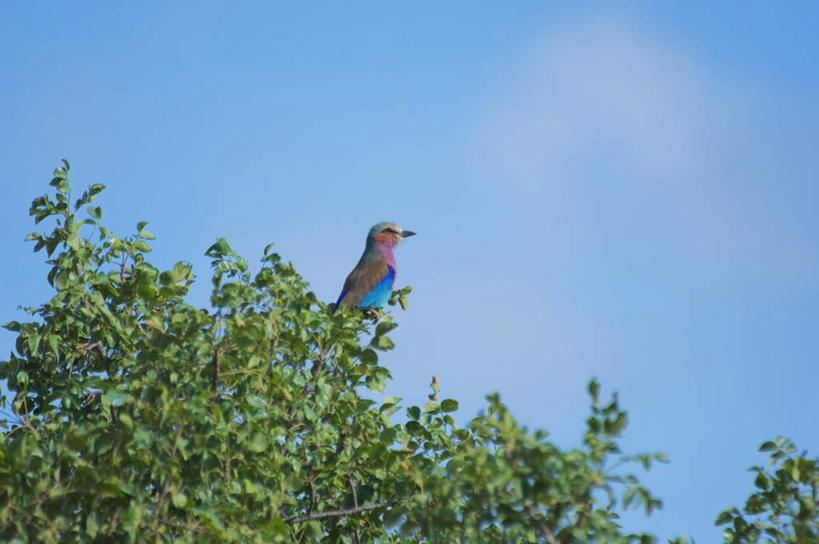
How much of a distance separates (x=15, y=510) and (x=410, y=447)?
315cm

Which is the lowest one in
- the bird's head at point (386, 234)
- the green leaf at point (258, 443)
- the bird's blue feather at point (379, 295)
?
the green leaf at point (258, 443)

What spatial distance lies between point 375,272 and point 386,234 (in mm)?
1536

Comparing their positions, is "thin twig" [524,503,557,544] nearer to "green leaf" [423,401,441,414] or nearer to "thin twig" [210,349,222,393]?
"thin twig" [210,349,222,393]

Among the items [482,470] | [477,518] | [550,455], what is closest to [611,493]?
[550,455]

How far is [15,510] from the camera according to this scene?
6.18 metres

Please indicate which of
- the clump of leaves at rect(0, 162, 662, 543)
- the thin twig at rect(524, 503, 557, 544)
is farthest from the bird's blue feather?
the thin twig at rect(524, 503, 557, 544)

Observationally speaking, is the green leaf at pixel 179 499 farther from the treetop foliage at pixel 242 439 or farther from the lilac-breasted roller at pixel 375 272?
the lilac-breasted roller at pixel 375 272

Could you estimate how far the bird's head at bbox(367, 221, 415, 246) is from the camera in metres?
14.8

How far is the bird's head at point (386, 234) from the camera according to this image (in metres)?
14.8

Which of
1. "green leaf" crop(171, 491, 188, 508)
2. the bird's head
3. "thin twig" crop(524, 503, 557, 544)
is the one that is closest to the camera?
"thin twig" crop(524, 503, 557, 544)

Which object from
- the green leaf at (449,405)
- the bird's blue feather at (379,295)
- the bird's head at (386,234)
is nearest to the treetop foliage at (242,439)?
the green leaf at (449,405)

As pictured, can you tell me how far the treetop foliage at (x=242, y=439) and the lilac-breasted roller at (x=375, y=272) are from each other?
4.00 m

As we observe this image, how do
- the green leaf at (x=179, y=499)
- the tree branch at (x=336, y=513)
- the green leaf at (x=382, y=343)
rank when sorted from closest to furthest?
1. the green leaf at (x=179, y=499)
2. the green leaf at (x=382, y=343)
3. the tree branch at (x=336, y=513)

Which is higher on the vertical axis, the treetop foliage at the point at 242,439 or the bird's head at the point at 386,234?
the bird's head at the point at 386,234
